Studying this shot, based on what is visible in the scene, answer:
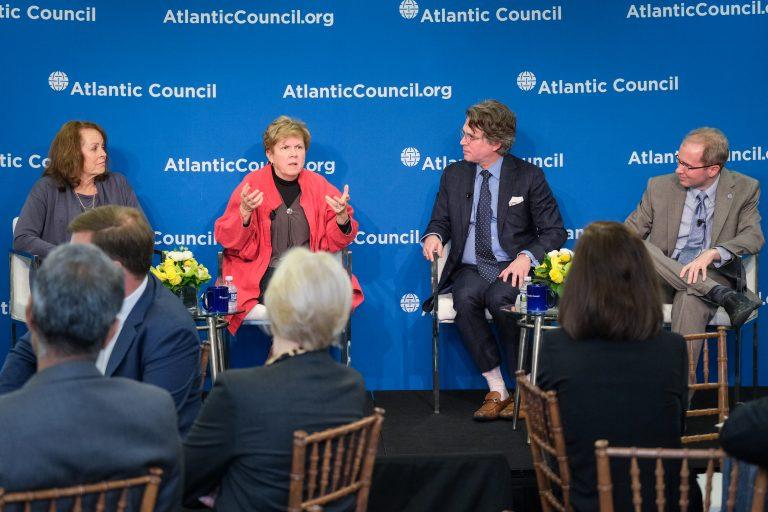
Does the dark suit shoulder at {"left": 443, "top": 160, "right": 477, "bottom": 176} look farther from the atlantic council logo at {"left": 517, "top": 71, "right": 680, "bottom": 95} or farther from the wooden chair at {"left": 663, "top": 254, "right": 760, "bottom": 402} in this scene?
the wooden chair at {"left": 663, "top": 254, "right": 760, "bottom": 402}

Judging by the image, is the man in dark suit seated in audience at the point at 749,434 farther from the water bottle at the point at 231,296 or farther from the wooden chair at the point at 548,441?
the water bottle at the point at 231,296

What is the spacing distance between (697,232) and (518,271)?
3.15ft

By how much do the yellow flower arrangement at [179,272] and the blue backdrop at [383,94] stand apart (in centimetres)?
94

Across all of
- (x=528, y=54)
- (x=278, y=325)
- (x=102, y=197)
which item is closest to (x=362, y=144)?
(x=528, y=54)


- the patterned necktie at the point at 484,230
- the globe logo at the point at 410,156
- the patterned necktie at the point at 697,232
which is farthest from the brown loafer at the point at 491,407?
the globe logo at the point at 410,156

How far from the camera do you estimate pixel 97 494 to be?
5.95 feet

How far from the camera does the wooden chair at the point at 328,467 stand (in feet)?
6.70

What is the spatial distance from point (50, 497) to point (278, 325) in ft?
2.17

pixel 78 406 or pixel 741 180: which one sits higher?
pixel 741 180

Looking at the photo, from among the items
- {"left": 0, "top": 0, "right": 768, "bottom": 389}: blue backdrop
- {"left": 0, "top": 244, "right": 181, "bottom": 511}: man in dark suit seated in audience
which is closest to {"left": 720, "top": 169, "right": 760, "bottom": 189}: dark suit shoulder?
{"left": 0, "top": 0, "right": 768, "bottom": 389}: blue backdrop

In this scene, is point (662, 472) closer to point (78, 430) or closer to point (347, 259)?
point (78, 430)

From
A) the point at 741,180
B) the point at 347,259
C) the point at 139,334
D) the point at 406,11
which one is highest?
the point at 406,11

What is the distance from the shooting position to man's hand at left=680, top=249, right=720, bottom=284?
15.1ft

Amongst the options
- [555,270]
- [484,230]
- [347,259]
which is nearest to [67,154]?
[347,259]
